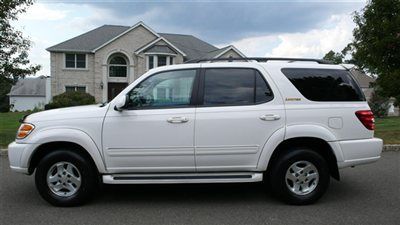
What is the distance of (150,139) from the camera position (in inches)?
220

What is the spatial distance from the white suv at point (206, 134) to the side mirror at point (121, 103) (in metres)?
0.01

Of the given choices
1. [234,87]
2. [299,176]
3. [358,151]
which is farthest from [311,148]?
[234,87]

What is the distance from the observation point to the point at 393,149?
34.6 feet

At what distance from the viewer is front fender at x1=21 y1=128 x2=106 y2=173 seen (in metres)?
5.57

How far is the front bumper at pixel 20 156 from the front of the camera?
18.6ft

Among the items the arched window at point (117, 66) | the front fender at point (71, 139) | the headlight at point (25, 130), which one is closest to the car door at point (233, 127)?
the front fender at point (71, 139)

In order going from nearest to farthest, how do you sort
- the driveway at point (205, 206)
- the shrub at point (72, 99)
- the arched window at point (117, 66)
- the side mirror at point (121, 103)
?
the driveway at point (205, 206) < the side mirror at point (121, 103) < the shrub at point (72, 99) < the arched window at point (117, 66)

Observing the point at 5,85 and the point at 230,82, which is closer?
the point at 230,82

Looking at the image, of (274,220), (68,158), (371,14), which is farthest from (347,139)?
(371,14)

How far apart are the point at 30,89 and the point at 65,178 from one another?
234 feet

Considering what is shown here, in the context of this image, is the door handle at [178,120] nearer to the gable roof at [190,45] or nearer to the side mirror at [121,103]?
the side mirror at [121,103]

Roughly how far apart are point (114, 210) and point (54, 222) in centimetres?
78

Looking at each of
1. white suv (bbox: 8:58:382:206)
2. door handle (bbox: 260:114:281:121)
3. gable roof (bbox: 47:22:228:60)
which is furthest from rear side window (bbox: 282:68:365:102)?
gable roof (bbox: 47:22:228:60)

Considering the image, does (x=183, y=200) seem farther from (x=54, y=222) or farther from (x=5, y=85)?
(x=5, y=85)
